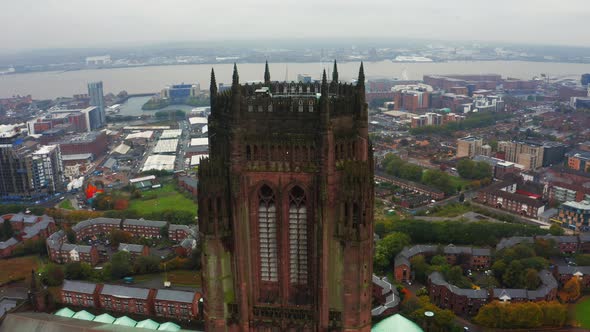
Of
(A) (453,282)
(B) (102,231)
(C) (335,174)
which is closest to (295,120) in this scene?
(C) (335,174)

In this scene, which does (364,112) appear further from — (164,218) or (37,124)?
(37,124)

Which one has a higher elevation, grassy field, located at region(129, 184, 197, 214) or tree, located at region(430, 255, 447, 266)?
tree, located at region(430, 255, 447, 266)

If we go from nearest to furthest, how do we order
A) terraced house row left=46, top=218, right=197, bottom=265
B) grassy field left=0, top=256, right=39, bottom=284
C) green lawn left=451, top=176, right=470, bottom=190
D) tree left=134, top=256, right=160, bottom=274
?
tree left=134, top=256, right=160, bottom=274 < grassy field left=0, top=256, right=39, bottom=284 < terraced house row left=46, top=218, right=197, bottom=265 < green lawn left=451, top=176, right=470, bottom=190

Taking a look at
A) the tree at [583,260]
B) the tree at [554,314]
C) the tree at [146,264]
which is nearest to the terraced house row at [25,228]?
the tree at [146,264]

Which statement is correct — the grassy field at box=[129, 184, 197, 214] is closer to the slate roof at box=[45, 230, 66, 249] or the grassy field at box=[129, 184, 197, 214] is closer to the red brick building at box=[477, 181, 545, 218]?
the slate roof at box=[45, 230, 66, 249]

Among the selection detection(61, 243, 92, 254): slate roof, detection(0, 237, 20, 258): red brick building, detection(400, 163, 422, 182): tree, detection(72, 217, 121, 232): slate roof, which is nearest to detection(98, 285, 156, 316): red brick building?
detection(61, 243, 92, 254): slate roof

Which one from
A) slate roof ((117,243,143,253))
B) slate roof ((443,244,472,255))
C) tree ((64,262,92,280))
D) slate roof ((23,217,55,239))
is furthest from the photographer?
slate roof ((23,217,55,239))

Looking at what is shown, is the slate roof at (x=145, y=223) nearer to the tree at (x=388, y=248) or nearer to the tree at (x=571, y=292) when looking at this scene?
the tree at (x=388, y=248)
